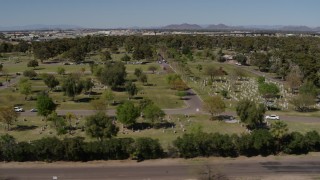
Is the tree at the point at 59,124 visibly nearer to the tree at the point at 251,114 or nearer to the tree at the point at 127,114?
the tree at the point at 127,114

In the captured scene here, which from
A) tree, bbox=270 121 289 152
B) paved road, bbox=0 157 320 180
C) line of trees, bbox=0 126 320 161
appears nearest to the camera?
paved road, bbox=0 157 320 180

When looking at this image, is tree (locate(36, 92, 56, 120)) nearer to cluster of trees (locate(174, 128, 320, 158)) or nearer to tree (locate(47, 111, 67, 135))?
tree (locate(47, 111, 67, 135))

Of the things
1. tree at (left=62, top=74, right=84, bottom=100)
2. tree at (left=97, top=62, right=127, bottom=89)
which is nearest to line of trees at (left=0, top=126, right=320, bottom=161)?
tree at (left=62, top=74, right=84, bottom=100)

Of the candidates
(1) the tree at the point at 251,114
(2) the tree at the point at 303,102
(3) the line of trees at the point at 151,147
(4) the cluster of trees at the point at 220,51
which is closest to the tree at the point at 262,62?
(4) the cluster of trees at the point at 220,51

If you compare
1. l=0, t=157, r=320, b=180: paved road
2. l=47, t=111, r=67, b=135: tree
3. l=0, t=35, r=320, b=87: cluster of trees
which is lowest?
l=0, t=157, r=320, b=180: paved road

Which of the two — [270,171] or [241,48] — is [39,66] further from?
[270,171]

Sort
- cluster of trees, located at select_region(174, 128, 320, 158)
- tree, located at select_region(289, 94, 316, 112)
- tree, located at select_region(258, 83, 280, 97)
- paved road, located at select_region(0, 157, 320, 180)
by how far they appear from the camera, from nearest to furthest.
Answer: paved road, located at select_region(0, 157, 320, 180) < cluster of trees, located at select_region(174, 128, 320, 158) < tree, located at select_region(289, 94, 316, 112) < tree, located at select_region(258, 83, 280, 97)

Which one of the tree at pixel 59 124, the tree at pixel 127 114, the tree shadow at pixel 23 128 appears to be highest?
the tree at pixel 127 114
